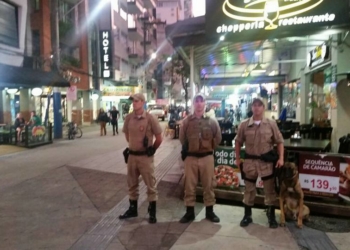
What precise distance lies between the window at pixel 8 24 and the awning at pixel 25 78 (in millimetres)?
2388

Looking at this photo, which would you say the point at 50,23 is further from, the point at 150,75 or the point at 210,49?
the point at 150,75

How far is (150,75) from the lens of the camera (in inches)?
2173

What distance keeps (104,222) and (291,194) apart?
2.83 metres

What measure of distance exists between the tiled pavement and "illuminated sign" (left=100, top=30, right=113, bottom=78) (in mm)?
25359

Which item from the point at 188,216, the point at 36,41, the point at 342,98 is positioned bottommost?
the point at 188,216

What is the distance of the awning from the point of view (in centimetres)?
1405

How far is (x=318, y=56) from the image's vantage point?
10.2 m

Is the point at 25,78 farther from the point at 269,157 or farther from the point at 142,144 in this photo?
the point at 269,157

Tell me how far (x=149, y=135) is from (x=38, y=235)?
2.10 metres

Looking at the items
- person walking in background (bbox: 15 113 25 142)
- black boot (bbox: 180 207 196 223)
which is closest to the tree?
person walking in background (bbox: 15 113 25 142)

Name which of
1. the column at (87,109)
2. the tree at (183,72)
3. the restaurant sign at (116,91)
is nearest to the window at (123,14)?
the restaurant sign at (116,91)

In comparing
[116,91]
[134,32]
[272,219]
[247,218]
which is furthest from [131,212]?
[134,32]

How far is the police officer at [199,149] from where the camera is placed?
523 centimetres

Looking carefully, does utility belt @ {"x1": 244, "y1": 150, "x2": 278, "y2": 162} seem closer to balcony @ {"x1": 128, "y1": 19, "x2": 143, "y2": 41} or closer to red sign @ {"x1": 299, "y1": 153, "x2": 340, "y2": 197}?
red sign @ {"x1": 299, "y1": 153, "x2": 340, "y2": 197}
